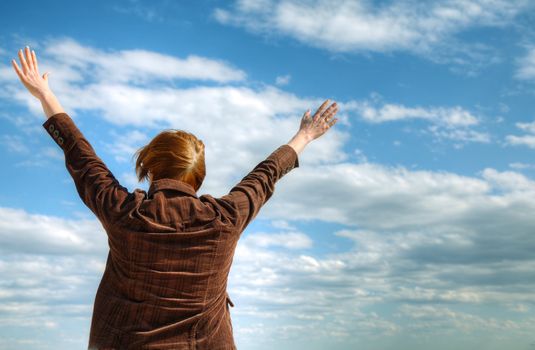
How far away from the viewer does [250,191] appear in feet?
15.0

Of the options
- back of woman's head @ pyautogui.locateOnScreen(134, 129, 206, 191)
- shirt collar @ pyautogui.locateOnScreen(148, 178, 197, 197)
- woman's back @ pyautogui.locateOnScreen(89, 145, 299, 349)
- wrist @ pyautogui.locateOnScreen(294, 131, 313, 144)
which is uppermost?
wrist @ pyautogui.locateOnScreen(294, 131, 313, 144)

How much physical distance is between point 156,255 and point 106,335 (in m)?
0.70

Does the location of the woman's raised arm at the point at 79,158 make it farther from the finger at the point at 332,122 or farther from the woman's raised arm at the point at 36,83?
the finger at the point at 332,122

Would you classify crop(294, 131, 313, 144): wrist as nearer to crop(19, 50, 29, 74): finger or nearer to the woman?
the woman

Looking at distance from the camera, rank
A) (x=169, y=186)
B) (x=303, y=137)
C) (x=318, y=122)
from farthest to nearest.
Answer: (x=318, y=122), (x=303, y=137), (x=169, y=186)

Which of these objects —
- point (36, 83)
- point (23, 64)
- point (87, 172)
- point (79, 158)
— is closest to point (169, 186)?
point (87, 172)

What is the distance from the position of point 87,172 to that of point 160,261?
0.93 meters

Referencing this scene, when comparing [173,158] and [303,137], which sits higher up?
[303,137]

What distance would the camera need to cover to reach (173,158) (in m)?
4.32

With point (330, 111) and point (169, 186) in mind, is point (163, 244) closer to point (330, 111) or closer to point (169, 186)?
point (169, 186)

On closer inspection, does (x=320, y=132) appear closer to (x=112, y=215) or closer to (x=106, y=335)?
(x=112, y=215)

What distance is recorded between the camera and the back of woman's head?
4.32 metres

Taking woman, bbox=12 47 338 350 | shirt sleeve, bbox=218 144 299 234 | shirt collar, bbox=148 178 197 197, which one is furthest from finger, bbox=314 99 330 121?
shirt collar, bbox=148 178 197 197

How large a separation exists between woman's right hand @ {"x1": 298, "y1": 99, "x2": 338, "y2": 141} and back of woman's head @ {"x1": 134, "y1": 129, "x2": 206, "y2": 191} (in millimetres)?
1496
